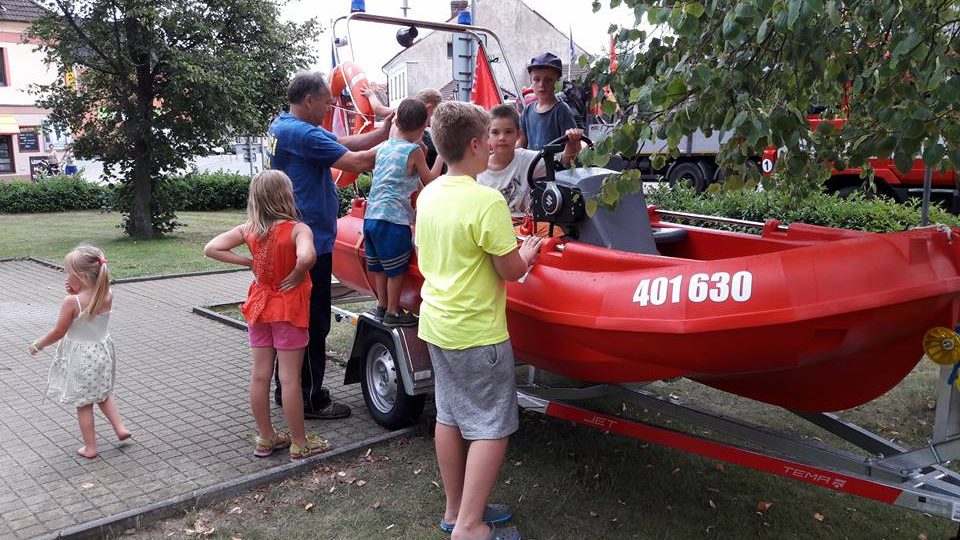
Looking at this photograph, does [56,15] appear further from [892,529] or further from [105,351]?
[892,529]

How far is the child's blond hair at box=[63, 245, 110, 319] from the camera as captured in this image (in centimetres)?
419

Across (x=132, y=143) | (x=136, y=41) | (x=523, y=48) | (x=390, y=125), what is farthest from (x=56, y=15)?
(x=523, y=48)

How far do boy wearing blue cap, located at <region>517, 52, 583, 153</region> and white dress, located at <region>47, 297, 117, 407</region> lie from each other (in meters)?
2.79

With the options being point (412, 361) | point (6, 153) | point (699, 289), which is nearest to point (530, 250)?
point (699, 289)

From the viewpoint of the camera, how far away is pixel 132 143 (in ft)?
46.4

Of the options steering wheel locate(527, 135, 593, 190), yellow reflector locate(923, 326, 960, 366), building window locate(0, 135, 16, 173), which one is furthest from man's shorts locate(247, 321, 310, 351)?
building window locate(0, 135, 16, 173)

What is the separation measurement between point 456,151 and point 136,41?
12059 mm

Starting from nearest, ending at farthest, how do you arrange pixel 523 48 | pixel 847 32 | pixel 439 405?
pixel 847 32
pixel 439 405
pixel 523 48

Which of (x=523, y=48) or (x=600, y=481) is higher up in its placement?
(x=523, y=48)

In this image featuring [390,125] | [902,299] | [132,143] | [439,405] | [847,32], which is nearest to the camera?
[902,299]

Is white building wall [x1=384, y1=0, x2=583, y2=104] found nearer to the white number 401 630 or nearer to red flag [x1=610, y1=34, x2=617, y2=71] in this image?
red flag [x1=610, y1=34, x2=617, y2=71]

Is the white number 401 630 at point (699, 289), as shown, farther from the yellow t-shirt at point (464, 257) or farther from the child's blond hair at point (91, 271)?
→ the child's blond hair at point (91, 271)

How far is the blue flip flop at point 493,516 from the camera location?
3.48 meters

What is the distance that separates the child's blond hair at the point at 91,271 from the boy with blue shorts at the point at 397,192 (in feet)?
4.68
